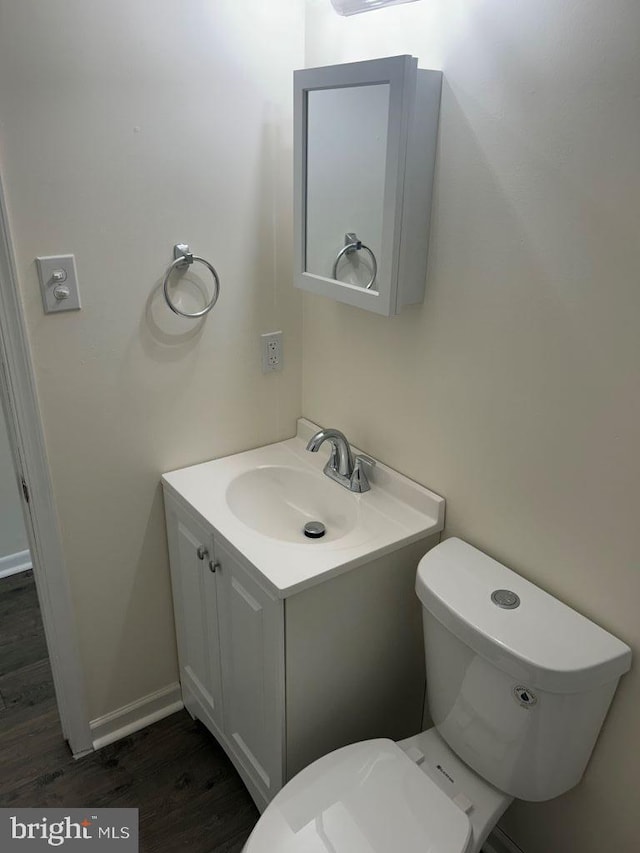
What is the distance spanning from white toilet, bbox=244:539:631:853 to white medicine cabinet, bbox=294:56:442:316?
63cm

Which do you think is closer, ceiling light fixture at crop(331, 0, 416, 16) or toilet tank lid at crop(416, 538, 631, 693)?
toilet tank lid at crop(416, 538, 631, 693)

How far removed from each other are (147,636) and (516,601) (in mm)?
1090

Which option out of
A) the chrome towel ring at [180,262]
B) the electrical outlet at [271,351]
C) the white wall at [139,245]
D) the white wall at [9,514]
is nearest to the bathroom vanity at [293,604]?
the white wall at [139,245]

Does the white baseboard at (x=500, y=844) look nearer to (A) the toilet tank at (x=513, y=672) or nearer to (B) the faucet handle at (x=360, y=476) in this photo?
(A) the toilet tank at (x=513, y=672)

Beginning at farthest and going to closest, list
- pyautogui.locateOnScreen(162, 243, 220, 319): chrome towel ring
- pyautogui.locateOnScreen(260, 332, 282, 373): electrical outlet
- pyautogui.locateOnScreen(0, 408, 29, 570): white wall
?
pyautogui.locateOnScreen(0, 408, 29, 570): white wall
pyautogui.locateOnScreen(260, 332, 282, 373): electrical outlet
pyautogui.locateOnScreen(162, 243, 220, 319): chrome towel ring

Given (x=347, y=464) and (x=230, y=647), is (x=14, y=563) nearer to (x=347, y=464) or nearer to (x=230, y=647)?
(x=230, y=647)

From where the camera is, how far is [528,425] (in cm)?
133

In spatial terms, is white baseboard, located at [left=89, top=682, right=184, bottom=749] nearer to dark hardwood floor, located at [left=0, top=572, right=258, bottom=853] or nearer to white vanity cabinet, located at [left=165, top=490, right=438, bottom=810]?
dark hardwood floor, located at [left=0, top=572, right=258, bottom=853]

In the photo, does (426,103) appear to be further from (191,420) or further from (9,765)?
(9,765)

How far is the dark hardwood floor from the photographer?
170 centimetres

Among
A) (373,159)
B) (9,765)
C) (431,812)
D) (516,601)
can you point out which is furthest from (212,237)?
(9,765)

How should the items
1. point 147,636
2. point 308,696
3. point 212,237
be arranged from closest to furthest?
point 308,696 → point 212,237 → point 147,636

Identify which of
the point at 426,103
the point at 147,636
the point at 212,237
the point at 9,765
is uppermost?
the point at 426,103

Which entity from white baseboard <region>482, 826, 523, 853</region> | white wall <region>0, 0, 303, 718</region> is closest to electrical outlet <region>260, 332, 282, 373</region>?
white wall <region>0, 0, 303, 718</region>
